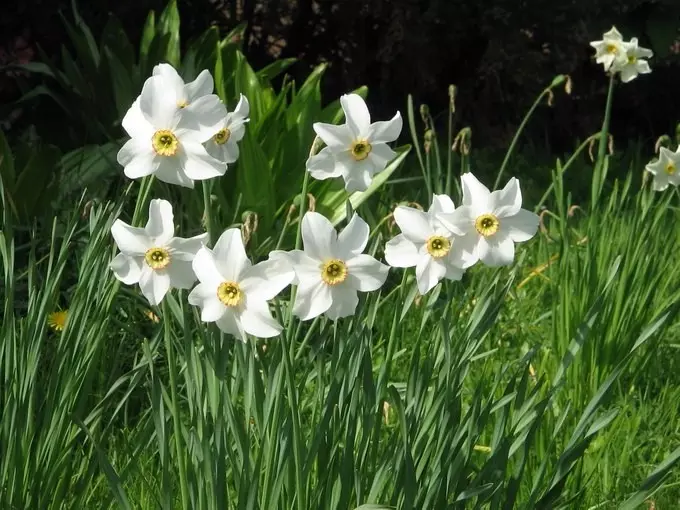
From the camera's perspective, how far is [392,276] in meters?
3.51

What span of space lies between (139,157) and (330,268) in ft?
0.99

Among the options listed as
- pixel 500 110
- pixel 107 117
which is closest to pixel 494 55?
pixel 500 110

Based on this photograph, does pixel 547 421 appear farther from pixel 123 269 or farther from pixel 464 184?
pixel 123 269

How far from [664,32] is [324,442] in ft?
13.2

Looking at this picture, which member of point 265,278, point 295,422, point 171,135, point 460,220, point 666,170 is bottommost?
point 295,422

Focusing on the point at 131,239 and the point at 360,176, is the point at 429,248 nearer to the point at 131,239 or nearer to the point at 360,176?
the point at 360,176

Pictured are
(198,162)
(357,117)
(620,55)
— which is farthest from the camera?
(620,55)

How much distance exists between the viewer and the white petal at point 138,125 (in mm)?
1455

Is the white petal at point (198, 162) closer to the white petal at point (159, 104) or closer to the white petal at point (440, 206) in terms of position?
the white petal at point (159, 104)

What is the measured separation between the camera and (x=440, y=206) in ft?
4.94

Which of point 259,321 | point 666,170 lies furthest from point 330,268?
point 666,170

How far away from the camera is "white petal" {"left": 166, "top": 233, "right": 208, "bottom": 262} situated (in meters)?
1.41

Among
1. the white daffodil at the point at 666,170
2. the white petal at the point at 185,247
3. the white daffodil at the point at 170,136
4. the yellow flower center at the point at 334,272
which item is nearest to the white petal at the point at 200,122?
the white daffodil at the point at 170,136

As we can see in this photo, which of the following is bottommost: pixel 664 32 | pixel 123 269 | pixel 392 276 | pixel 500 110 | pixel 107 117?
pixel 123 269
